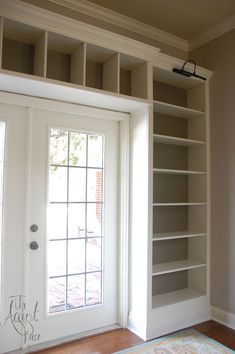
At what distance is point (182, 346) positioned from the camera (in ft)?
8.19

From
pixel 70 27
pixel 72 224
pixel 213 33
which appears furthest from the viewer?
pixel 213 33

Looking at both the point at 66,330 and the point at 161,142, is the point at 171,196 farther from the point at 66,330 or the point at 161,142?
the point at 66,330

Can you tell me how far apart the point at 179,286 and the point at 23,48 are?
283cm

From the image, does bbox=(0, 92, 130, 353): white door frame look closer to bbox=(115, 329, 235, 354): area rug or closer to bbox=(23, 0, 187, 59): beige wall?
bbox=(115, 329, 235, 354): area rug

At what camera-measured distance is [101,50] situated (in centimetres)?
255

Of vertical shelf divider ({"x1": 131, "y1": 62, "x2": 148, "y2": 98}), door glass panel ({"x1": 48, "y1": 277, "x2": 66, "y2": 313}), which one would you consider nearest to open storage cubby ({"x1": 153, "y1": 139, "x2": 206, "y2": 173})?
vertical shelf divider ({"x1": 131, "y1": 62, "x2": 148, "y2": 98})

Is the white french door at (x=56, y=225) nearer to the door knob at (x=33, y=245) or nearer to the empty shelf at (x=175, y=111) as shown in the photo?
the door knob at (x=33, y=245)

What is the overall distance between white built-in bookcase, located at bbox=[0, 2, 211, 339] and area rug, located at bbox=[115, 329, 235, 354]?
0.11m

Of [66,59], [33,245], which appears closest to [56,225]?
[33,245]

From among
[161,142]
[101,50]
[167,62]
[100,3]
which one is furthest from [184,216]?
[100,3]

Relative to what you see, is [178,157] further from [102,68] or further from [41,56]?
[41,56]

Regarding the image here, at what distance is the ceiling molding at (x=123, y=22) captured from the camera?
2.69m

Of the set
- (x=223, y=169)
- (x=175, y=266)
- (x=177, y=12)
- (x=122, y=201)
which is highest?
(x=177, y=12)

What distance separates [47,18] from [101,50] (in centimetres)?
55
